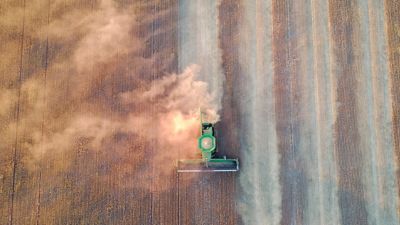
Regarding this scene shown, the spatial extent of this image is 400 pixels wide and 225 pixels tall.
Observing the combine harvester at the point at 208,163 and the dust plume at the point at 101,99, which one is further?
the dust plume at the point at 101,99

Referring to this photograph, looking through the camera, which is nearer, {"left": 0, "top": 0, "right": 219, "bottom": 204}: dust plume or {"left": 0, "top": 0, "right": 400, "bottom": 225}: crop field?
{"left": 0, "top": 0, "right": 400, "bottom": 225}: crop field

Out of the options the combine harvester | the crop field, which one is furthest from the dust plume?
the combine harvester

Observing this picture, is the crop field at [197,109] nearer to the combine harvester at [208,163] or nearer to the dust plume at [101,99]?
the dust plume at [101,99]

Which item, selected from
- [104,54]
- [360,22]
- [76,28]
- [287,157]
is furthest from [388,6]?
[76,28]

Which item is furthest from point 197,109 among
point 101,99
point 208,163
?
point 101,99

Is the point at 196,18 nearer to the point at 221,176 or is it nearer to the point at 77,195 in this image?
the point at 221,176

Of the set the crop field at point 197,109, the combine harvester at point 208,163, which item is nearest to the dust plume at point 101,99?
the crop field at point 197,109

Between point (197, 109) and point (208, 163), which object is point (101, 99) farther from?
point (208, 163)

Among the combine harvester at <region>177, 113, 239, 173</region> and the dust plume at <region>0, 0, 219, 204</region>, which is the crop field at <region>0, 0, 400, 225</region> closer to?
the dust plume at <region>0, 0, 219, 204</region>

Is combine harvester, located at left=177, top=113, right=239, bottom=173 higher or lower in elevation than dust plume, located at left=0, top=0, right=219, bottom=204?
lower
